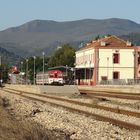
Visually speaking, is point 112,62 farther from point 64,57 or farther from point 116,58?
point 64,57

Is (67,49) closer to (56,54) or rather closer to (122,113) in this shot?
(56,54)

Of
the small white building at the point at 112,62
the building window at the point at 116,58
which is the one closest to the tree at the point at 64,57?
the small white building at the point at 112,62

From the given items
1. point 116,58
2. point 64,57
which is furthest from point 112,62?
point 64,57

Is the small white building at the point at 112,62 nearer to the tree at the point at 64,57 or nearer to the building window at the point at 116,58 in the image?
the building window at the point at 116,58

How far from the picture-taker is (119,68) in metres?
119

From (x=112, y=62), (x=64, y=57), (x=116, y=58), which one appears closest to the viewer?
(x=112, y=62)

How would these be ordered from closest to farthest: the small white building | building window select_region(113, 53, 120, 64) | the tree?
the small white building, building window select_region(113, 53, 120, 64), the tree

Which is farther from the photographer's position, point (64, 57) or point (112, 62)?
point (64, 57)

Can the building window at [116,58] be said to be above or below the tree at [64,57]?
below

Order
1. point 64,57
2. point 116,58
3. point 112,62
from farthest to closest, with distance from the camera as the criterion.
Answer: point 64,57
point 116,58
point 112,62

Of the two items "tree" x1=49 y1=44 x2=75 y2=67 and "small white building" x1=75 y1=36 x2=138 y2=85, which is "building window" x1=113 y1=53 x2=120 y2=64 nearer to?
"small white building" x1=75 y1=36 x2=138 y2=85

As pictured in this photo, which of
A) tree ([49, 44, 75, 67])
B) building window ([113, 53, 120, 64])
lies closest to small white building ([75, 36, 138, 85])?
building window ([113, 53, 120, 64])

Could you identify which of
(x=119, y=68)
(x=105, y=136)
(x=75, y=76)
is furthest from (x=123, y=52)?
(x=105, y=136)

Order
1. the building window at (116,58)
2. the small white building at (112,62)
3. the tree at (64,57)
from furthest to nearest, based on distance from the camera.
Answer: the tree at (64,57) → the building window at (116,58) → the small white building at (112,62)
